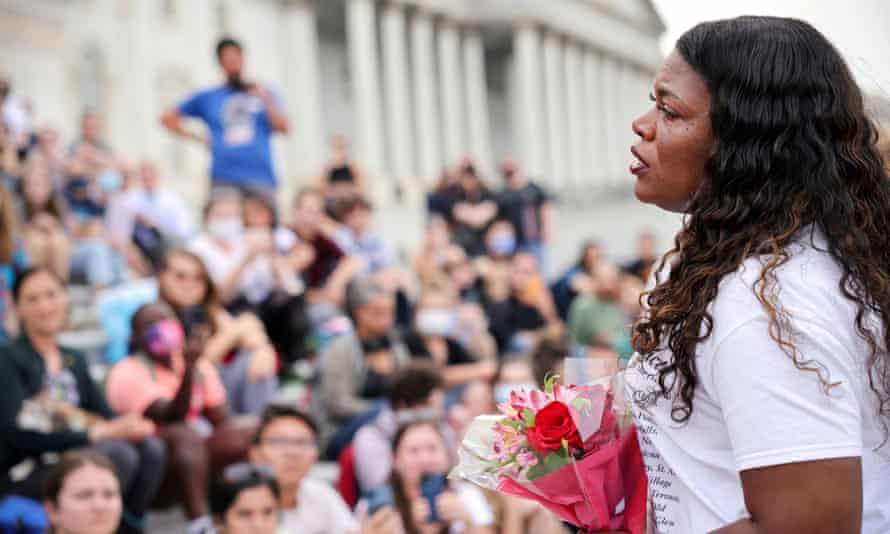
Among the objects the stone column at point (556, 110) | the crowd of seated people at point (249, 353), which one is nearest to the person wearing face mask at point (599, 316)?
the crowd of seated people at point (249, 353)

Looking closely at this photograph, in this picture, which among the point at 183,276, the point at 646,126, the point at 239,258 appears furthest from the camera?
the point at 239,258

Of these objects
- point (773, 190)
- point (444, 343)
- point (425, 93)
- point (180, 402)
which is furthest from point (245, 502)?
point (425, 93)

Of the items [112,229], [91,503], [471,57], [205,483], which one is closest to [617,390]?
[91,503]

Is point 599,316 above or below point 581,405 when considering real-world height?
below

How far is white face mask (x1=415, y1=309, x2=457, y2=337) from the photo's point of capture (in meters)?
7.41

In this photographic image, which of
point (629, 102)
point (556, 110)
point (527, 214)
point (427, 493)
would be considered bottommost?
point (427, 493)

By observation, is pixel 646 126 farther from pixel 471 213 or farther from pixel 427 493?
pixel 471 213

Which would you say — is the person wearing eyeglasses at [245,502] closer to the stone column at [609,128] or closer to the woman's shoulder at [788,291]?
the woman's shoulder at [788,291]

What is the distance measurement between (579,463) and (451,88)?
3034 centimetres

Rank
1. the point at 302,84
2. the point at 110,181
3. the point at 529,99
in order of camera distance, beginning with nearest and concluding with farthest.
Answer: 1. the point at 110,181
2. the point at 302,84
3. the point at 529,99

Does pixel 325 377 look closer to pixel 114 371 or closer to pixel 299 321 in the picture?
pixel 299 321

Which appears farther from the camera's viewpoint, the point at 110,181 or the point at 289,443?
the point at 110,181

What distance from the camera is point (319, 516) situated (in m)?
4.93

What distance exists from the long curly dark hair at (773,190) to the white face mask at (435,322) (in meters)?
5.92
